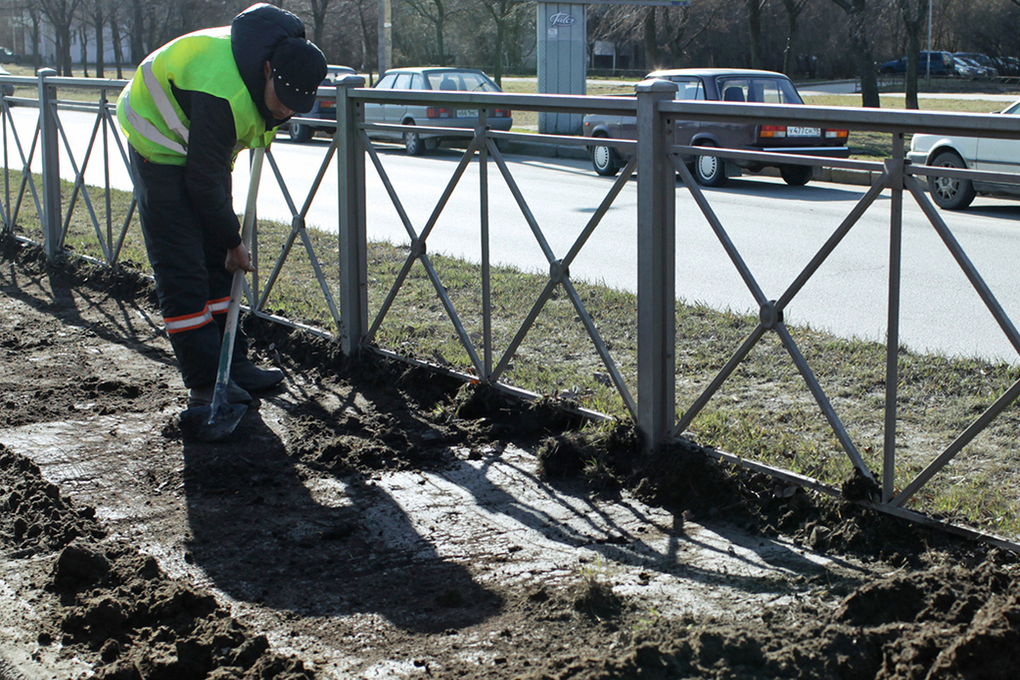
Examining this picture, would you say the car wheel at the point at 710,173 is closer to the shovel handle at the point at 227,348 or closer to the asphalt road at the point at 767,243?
the asphalt road at the point at 767,243

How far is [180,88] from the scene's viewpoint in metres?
3.96

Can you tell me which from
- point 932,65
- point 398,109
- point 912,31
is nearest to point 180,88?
point 398,109

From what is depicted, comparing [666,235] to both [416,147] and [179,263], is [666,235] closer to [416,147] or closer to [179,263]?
[179,263]

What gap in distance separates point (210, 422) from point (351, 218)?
4.39 ft

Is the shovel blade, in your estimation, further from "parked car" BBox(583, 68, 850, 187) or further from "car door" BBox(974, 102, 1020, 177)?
"car door" BBox(974, 102, 1020, 177)

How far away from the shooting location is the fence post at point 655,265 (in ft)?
11.2

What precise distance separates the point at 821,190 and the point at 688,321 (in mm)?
7529

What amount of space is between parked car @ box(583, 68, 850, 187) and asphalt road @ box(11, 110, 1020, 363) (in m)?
0.32

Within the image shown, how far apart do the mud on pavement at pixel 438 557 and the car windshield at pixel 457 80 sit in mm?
15032

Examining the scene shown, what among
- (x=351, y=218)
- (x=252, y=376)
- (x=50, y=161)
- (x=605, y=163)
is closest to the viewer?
(x=252, y=376)

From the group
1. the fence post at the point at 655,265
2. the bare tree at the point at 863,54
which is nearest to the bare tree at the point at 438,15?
the bare tree at the point at 863,54

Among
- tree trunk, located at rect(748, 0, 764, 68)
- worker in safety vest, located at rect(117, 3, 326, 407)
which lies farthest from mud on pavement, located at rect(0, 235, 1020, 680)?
tree trunk, located at rect(748, 0, 764, 68)

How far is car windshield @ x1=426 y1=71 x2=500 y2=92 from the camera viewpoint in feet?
61.5

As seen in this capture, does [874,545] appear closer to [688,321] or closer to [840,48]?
[688,321]
